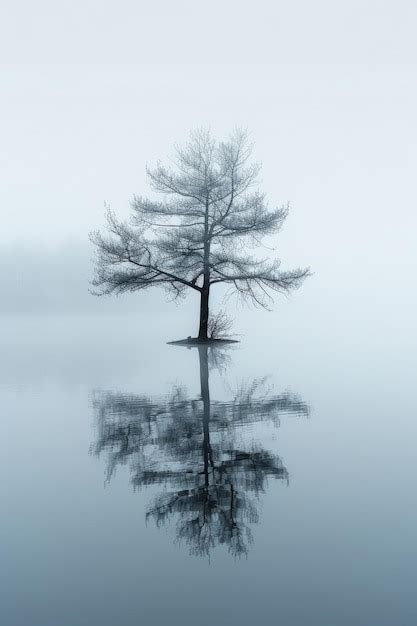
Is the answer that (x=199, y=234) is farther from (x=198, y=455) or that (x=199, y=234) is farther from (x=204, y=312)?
(x=198, y=455)

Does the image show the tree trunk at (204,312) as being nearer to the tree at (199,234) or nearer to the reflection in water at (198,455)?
the tree at (199,234)

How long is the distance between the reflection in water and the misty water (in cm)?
2

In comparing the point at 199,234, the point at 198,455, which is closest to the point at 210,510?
the point at 198,455

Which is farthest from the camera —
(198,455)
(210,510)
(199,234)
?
(199,234)

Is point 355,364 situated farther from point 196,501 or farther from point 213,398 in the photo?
point 196,501

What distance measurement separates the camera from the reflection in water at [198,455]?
5.41 metres

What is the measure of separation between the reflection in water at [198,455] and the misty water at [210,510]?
0.08 ft

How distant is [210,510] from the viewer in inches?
221

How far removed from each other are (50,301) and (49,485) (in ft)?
354

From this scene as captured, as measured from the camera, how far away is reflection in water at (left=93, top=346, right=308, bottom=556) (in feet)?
17.7

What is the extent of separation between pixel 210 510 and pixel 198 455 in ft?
7.03

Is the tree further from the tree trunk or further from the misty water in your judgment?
the misty water

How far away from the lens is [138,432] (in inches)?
370

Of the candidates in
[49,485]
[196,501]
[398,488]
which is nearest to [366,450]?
[398,488]
